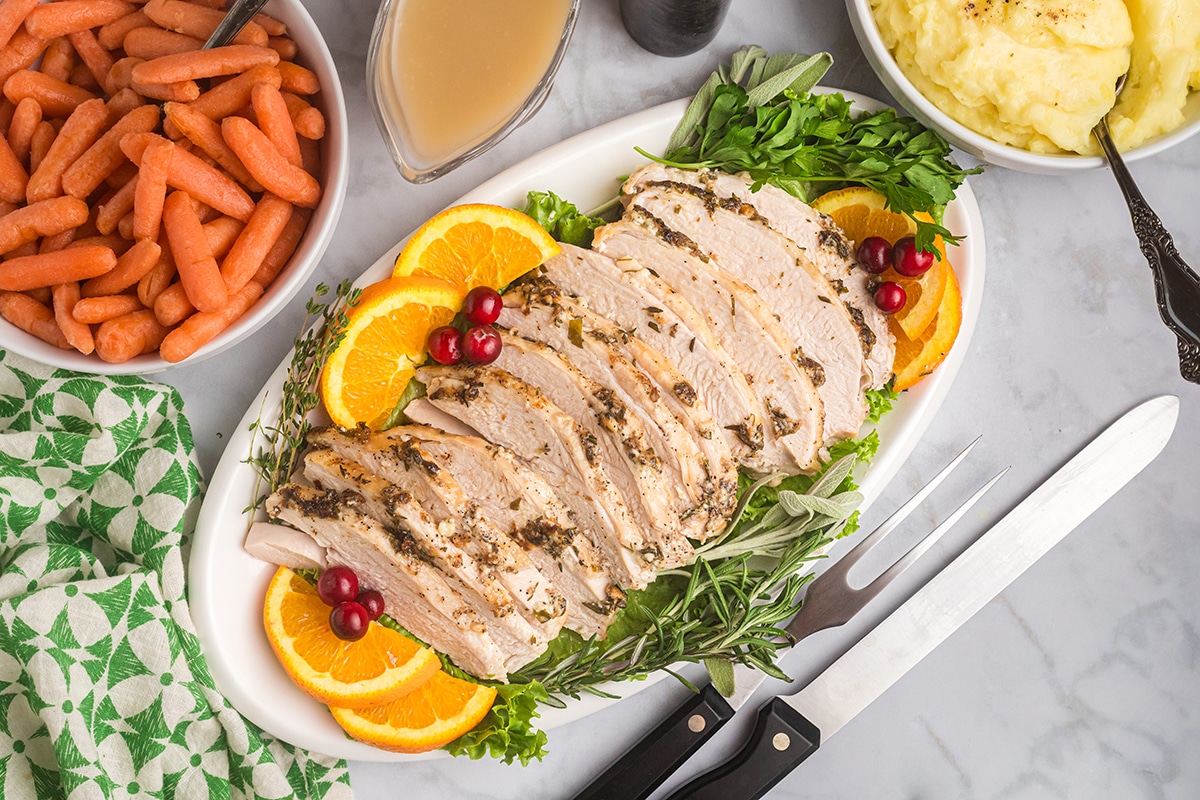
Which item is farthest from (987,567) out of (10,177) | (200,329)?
(10,177)

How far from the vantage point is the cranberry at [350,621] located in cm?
249

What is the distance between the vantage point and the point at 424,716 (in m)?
2.61

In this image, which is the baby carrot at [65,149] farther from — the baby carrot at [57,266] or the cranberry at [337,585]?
the cranberry at [337,585]

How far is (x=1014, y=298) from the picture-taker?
3.24 metres

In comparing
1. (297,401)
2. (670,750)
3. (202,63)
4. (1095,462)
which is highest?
(202,63)

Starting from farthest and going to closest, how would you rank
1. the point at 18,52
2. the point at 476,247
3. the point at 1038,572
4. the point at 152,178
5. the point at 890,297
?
the point at 1038,572
the point at 890,297
the point at 476,247
the point at 18,52
the point at 152,178

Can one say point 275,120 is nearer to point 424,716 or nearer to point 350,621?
point 350,621

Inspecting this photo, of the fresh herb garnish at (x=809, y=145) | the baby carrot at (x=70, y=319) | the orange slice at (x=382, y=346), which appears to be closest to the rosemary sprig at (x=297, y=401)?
the orange slice at (x=382, y=346)

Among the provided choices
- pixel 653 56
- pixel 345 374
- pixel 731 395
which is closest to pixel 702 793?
pixel 731 395

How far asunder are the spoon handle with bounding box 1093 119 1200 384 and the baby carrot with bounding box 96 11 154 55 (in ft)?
8.89

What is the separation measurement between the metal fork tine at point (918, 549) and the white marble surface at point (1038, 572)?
0.17ft

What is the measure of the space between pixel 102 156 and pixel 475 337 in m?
1.06

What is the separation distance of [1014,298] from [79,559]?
123 inches

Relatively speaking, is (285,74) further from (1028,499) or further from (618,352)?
(1028,499)
